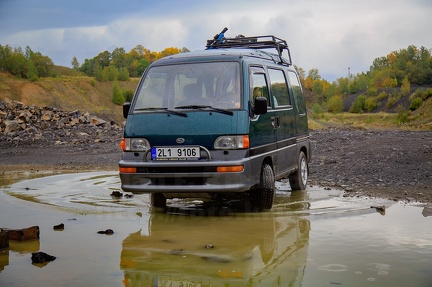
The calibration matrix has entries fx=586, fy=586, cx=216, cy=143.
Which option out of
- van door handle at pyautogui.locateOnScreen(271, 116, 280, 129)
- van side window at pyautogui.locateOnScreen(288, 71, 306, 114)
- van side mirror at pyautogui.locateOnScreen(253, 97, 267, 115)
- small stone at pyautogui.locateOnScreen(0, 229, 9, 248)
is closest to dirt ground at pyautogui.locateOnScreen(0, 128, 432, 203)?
van side window at pyautogui.locateOnScreen(288, 71, 306, 114)

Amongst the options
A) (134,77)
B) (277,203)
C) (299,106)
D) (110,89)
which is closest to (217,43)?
(299,106)

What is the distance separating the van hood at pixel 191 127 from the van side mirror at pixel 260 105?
244 mm

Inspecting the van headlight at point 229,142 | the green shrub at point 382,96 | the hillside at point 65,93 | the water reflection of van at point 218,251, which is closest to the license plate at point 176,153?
the van headlight at point 229,142

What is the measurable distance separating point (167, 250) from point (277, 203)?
11.7ft

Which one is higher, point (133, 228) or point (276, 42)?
point (276, 42)

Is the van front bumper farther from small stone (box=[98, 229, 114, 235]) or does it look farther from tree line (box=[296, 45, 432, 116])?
tree line (box=[296, 45, 432, 116])

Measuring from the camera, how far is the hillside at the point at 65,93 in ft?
214

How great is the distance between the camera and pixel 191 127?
7.84 meters

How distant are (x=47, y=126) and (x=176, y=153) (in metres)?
22.3

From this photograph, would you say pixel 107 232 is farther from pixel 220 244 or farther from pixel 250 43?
pixel 250 43

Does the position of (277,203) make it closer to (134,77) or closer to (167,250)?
(167,250)

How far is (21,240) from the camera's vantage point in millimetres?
6602

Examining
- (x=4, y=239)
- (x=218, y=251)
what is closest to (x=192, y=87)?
(x=218, y=251)

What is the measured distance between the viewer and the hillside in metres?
65.1
